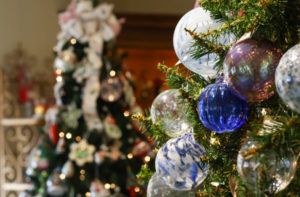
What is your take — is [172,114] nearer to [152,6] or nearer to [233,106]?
[233,106]

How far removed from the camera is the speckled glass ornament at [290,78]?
20.2 inches

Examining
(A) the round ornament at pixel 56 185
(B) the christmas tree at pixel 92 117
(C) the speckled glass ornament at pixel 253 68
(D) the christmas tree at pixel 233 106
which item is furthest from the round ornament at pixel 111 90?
(C) the speckled glass ornament at pixel 253 68

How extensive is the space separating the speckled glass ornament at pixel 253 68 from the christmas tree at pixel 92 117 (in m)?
2.35

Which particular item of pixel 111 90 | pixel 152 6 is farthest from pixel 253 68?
pixel 152 6

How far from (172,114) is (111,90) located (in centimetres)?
215

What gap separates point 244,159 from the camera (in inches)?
22.5

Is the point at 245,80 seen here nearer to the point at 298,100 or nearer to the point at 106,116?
the point at 298,100

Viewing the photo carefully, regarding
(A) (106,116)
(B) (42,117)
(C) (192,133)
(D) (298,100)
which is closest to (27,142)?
(B) (42,117)

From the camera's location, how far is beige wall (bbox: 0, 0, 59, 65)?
4.12 meters

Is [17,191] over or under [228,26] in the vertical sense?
→ under

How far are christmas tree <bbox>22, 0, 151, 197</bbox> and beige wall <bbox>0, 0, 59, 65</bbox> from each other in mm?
1298

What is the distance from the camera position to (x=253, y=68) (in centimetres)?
60

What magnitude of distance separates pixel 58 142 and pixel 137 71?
2000 millimetres

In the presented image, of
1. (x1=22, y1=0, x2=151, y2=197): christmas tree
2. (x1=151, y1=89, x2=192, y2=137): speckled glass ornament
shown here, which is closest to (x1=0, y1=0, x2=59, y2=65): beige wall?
(x1=22, y1=0, x2=151, y2=197): christmas tree
